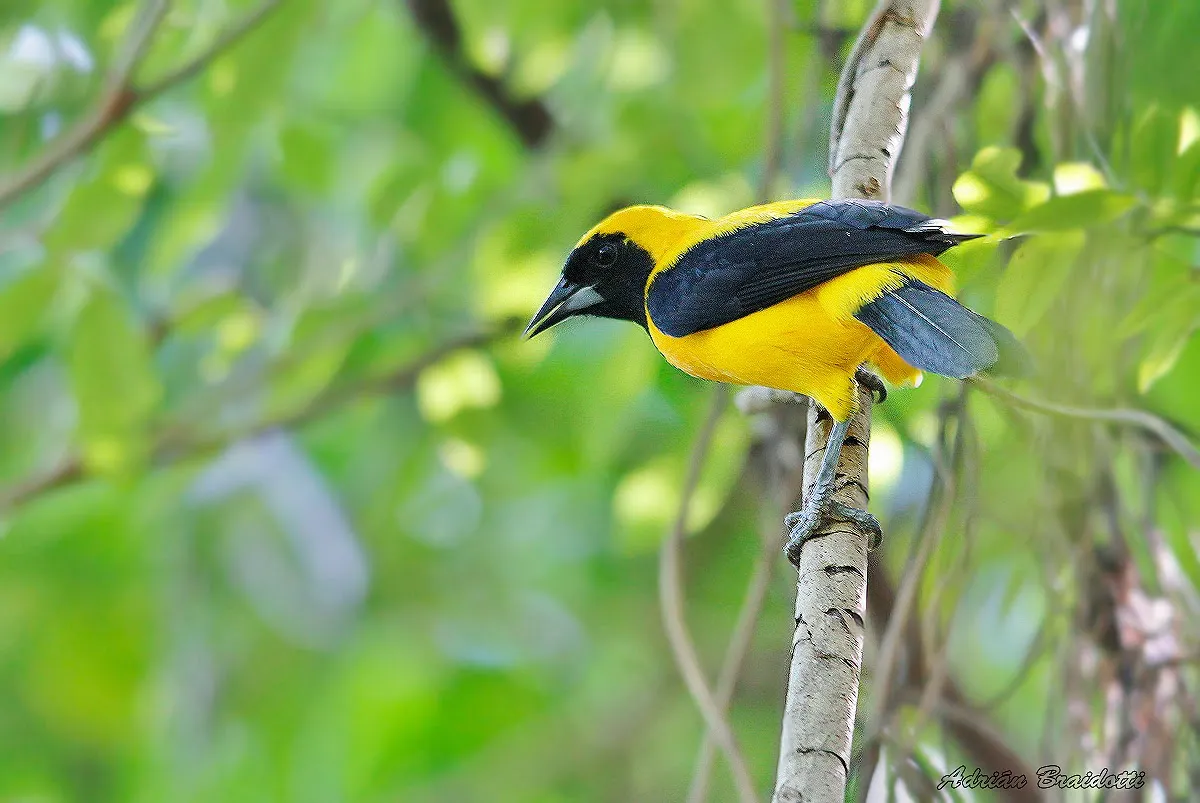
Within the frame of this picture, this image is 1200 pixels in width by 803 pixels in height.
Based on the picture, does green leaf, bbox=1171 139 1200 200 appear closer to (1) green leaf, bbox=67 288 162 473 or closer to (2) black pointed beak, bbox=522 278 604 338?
(2) black pointed beak, bbox=522 278 604 338

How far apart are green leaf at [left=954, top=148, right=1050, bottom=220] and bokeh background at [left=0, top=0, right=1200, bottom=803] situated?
0.01 metres

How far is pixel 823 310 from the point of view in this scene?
8.09ft

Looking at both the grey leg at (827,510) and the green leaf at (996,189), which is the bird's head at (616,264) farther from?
the green leaf at (996,189)

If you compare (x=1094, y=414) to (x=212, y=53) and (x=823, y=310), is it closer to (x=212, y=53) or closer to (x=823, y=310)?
(x=823, y=310)

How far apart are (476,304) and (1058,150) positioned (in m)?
1.93

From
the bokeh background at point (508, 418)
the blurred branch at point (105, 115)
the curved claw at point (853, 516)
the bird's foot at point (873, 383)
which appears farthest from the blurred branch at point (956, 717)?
the blurred branch at point (105, 115)

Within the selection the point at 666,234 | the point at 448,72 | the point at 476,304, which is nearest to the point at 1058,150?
the point at 666,234

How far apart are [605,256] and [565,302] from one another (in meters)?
0.16

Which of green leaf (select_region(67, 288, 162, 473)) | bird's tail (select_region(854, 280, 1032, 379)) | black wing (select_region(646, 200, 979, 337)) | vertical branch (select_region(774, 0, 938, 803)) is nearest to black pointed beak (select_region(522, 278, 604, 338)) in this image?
black wing (select_region(646, 200, 979, 337))

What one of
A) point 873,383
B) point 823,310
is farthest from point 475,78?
point 823,310

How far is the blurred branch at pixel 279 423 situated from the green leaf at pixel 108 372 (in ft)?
2.27

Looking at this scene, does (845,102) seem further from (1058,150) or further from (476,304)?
(476,304)

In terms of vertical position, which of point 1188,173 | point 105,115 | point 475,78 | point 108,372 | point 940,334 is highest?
point 475,78

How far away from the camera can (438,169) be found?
14.0 feet
